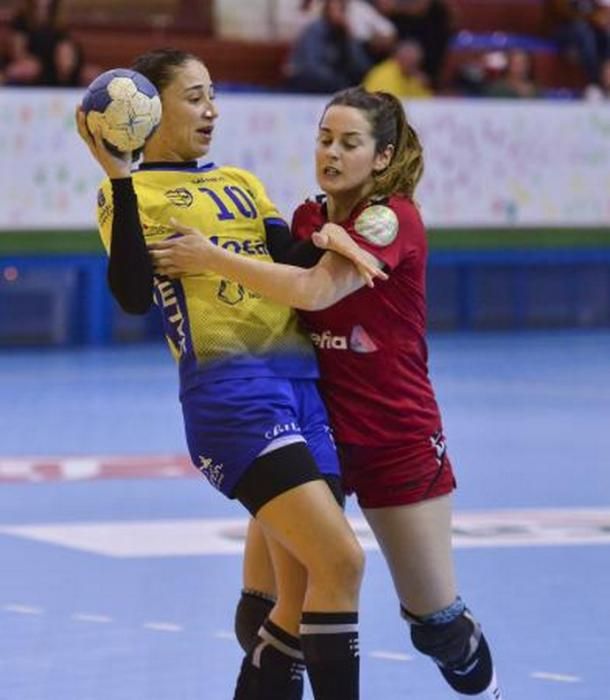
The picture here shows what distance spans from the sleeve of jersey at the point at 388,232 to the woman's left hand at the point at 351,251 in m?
0.03

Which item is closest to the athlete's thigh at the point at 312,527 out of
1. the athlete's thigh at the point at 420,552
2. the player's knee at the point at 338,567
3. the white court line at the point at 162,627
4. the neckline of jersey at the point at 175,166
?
the player's knee at the point at 338,567

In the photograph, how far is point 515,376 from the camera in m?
14.1

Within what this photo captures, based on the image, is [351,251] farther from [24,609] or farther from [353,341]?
[24,609]

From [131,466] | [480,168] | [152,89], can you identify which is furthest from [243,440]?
[480,168]

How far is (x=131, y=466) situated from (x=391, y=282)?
18.2 ft

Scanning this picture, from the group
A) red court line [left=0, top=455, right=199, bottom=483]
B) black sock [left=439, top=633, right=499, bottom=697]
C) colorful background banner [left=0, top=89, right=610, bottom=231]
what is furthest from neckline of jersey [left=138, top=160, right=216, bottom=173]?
colorful background banner [left=0, top=89, right=610, bottom=231]

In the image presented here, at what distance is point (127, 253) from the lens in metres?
4.50

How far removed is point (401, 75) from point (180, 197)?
1306cm

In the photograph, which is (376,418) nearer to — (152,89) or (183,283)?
(183,283)

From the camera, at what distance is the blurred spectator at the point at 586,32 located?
20328 millimetres

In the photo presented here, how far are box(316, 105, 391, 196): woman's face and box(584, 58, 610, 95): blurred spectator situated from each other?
13.7 metres

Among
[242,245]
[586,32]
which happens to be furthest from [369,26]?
[242,245]

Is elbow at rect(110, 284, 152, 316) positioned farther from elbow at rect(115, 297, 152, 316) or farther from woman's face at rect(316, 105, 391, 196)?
woman's face at rect(316, 105, 391, 196)

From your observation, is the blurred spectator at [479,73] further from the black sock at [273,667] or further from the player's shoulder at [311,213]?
the black sock at [273,667]
